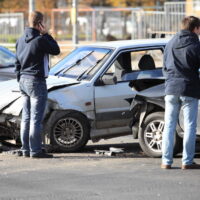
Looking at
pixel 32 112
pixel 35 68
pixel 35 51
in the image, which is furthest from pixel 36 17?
pixel 32 112

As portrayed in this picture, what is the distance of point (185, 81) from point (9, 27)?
82.9ft

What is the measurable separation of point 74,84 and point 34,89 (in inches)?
45.8

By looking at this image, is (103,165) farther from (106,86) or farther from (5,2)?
(5,2)

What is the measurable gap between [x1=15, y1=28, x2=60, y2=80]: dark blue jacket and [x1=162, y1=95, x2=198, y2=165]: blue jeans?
1.77 meters

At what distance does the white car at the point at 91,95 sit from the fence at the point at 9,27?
21420mm

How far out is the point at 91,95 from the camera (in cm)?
1025

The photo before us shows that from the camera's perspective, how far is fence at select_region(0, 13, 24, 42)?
105 ft

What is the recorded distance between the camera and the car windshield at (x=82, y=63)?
34.7 ft

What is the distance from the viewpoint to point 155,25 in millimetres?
29297

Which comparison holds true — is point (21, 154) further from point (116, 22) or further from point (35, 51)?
point (116, 22)

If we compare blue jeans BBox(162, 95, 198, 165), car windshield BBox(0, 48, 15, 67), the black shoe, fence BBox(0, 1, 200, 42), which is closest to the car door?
the black shoe

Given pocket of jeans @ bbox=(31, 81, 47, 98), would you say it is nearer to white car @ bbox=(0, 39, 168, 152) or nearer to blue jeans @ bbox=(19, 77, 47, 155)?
blue jeans @ bbox=(19, 77, 47, 155)

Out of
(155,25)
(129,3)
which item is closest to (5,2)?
(129,3)

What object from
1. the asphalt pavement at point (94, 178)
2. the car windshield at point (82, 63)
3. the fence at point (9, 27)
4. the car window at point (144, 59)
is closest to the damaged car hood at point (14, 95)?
the car windshield at point (82, 63)
